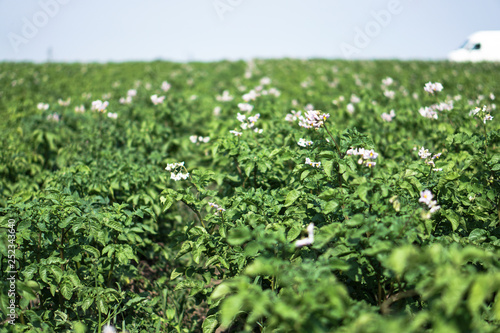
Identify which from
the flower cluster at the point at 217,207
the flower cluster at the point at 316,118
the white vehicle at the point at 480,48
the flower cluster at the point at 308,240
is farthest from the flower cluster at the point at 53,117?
the white vehicle at the point at 480,48

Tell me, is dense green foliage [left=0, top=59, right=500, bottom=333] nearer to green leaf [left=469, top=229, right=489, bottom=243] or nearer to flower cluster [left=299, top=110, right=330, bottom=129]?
green leaf [left=469, top=229, right=489, bottom=243]

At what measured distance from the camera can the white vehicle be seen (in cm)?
1664

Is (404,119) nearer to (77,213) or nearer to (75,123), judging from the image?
(77,213)

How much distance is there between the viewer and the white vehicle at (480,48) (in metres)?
16.6

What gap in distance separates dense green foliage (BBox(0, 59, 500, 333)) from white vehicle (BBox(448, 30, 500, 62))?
50.6 ft

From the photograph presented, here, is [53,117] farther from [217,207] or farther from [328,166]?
[328,166]

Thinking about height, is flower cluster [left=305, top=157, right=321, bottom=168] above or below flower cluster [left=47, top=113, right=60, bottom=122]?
below

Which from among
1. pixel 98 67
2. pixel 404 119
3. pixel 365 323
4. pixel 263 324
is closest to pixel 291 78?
pixel 404 119

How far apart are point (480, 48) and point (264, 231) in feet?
65.1

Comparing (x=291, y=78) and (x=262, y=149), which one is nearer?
(x=262, y=149)

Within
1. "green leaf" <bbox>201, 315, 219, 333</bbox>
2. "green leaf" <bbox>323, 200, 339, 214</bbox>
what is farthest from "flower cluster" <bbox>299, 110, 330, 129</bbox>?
"green leaf" <bbox>201, 315, 219, 333</bbox>

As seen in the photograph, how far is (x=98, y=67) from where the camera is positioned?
Result: 42.0ft

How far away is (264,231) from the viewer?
1.92 meters

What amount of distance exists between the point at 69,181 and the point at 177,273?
1.23 m
